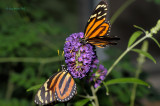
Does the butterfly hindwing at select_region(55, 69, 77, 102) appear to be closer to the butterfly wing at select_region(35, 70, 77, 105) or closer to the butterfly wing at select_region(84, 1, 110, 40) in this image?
the butterfly wing at select_region(35, 70, 77, 105)

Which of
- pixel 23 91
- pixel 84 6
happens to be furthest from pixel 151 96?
pixel 84 6

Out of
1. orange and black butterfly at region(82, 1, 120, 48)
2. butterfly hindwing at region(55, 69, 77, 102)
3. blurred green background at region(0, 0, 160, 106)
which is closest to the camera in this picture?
butterfly hindwing at region(55, 69, 77, 102)

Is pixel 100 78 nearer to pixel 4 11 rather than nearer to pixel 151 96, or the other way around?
pixel 151 96

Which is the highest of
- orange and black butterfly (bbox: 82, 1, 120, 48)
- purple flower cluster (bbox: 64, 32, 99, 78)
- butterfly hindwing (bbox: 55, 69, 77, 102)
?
orange and black butterfly (bbox: 82, 1, 120, 48)

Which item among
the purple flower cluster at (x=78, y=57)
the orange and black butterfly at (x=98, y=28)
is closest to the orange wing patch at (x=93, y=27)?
the orange and black butterfly at (x=98, y=28)

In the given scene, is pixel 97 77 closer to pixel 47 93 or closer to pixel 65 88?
pixel 65 88

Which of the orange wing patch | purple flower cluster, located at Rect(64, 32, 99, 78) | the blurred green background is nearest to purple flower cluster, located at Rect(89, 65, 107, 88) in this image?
purple flower cluster, located at Rect(64, 32, 99, 78)
